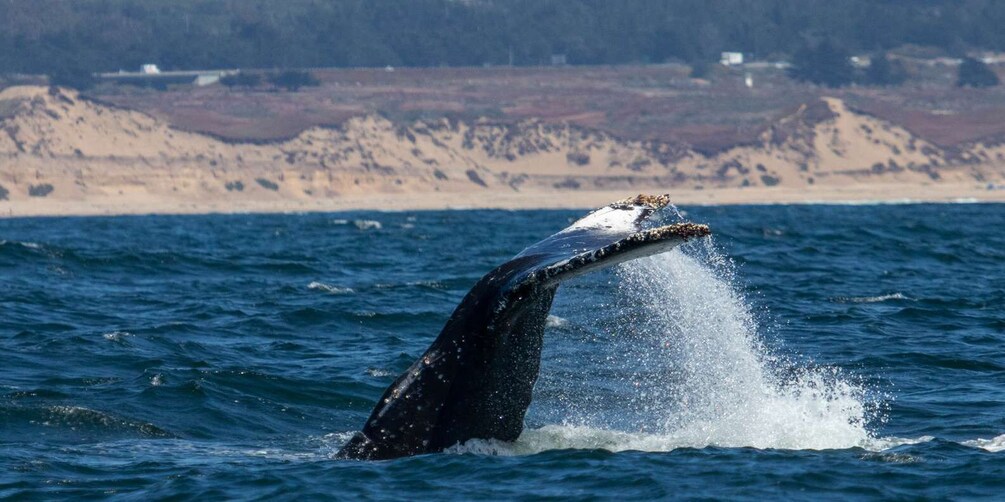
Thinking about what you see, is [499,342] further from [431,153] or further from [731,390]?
[431,153]

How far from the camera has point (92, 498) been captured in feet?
31.6

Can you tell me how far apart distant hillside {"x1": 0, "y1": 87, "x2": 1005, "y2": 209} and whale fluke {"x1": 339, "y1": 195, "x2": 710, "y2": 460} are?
8288cm

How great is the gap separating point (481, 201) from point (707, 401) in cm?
7883

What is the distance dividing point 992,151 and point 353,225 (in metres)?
67.8

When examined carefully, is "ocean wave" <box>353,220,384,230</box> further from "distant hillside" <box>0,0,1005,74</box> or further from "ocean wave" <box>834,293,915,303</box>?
"distant hillside" <box>0,0,1005,74</box>

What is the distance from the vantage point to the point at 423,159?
339 feet

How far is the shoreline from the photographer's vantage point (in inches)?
3329

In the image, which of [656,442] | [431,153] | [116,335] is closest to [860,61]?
[431,153]

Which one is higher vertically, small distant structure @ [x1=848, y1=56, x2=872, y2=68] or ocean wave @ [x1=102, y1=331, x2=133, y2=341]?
small distant structure @ [x1=848, y1=56, x2=872, y2=68]

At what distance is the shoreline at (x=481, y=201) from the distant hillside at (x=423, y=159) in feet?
5.68

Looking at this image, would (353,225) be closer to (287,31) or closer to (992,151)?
(992,151)

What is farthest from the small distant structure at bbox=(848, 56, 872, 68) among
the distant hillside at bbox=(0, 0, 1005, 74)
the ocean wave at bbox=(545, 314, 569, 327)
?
the ocean wave at bbox=(545, 314, 569, 327)

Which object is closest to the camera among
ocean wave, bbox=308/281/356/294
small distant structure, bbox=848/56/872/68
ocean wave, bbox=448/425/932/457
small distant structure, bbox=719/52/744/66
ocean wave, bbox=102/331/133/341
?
ocean wave, bbox=448/425/932/457

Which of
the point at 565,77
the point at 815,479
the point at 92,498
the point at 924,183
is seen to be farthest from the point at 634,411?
the point at 565,77
